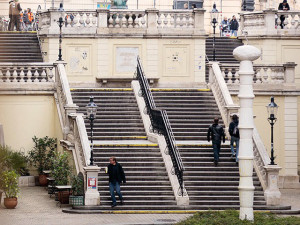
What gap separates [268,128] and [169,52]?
17.5 ft

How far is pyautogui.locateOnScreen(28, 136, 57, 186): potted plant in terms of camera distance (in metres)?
37.8

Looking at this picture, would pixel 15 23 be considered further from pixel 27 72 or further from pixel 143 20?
pixel 27 72

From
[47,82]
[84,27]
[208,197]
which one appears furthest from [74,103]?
[208,197]

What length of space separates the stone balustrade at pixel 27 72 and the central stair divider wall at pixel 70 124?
1.08ft

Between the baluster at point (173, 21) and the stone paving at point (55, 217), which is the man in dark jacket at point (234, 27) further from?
the stone paving at point (55, 217)

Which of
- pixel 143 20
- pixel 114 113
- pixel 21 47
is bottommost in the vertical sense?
pixel 114 113

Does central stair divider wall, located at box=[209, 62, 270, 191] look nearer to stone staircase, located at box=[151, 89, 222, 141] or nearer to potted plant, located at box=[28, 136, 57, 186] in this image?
stone staircase, located at box=[151, 89, 222, 141]

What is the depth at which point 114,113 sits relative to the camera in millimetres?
37719

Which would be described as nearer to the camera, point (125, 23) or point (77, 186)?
point (77, 186)

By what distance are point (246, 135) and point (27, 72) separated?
16.7 meters

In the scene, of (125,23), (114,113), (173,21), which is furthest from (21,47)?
(114,113)

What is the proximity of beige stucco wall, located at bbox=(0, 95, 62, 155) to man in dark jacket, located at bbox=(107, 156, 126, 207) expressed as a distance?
293 inches

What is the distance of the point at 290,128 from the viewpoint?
40562 mm

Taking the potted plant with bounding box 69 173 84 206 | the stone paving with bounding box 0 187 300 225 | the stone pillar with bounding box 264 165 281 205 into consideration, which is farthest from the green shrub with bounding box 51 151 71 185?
the stone pillar with bounding box 264 165 281 205
